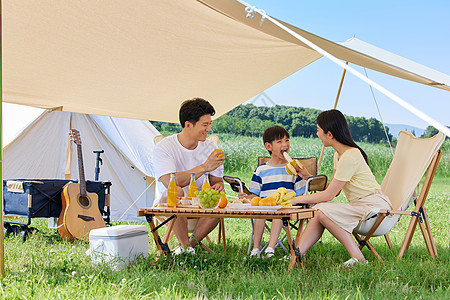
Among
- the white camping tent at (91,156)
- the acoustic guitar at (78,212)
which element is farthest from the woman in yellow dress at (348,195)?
the white camping tent at (91,156)

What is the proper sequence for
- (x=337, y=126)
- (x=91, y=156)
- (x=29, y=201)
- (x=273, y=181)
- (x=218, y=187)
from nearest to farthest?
(x=337, y=126) → (x=218, y=187) → (x=273, y=181) → (x=29, y=201) → (x=91, y=156)

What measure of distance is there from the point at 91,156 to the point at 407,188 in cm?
392

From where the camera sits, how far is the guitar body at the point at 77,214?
409 cm

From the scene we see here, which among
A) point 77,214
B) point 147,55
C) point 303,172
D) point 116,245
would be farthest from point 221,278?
point 77,214

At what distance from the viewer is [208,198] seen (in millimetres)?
2418

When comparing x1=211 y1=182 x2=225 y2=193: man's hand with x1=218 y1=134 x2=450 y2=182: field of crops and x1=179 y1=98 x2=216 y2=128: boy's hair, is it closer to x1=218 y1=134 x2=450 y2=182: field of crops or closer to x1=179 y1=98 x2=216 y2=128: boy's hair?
x1=179 y1=98 x2=216 y2=128: boy's hair

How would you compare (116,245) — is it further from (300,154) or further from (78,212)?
(300,154)

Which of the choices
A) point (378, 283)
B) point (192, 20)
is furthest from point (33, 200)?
point (378, 283)

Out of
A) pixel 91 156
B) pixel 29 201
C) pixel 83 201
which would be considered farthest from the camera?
pixel 91 156

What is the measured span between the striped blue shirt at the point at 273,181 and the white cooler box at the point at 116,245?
936 millimetres

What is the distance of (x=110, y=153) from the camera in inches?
230

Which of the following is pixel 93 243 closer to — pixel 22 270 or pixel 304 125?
pixel 22 270

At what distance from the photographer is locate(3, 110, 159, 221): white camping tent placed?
5660 millimetres

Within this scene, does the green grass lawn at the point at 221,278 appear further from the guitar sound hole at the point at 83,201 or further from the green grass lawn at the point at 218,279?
the guitar sound hole at the point at 83,201
